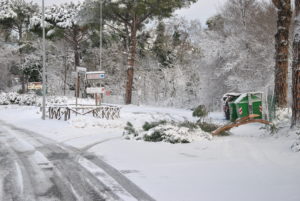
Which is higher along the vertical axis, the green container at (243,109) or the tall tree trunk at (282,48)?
the tall tree trunk at (282,48)

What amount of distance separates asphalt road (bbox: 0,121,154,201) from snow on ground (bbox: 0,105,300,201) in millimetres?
315

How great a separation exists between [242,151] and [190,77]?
30.5m

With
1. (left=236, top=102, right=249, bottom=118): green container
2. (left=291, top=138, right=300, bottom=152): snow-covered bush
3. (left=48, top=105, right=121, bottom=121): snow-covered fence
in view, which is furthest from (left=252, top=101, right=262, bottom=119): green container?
(left=48, top=105, right=121, bottom=121): snow-covered fence

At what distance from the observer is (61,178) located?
521 centimetres

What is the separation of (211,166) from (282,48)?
7.41 metres

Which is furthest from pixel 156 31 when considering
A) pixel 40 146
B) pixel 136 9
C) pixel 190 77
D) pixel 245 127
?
pixel 40 146

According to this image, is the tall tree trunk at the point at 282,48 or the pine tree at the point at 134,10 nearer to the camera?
the tall tree trunk at the point at 282,48

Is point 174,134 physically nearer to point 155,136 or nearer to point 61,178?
point 155,136

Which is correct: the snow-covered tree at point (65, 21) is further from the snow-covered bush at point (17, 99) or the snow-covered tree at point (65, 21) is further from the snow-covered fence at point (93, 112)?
the snow-covered fence at point (93, 112)

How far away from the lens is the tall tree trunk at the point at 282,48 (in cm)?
988

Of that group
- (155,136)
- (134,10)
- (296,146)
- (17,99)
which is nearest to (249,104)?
(155,136)

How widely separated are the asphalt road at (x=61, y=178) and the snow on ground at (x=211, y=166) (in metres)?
0.31

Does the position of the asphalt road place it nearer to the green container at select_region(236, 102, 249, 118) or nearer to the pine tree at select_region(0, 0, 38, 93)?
the green container at select_region(236, 102, 249, 118)

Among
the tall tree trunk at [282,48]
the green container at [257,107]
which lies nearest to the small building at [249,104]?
the green container at [257,107]
